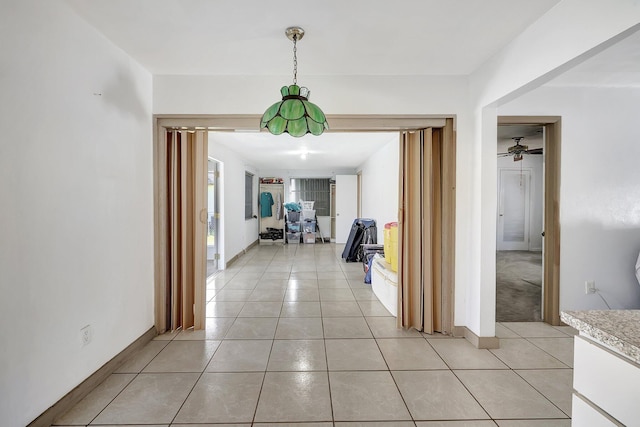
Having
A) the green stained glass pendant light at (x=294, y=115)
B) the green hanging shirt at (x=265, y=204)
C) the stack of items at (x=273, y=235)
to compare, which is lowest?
the stack of items at (x=273, y=235)

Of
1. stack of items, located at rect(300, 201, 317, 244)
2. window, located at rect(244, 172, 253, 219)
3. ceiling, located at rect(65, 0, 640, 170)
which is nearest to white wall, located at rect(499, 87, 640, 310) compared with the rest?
ceiling, located at rect(65, 0, 640, 170)

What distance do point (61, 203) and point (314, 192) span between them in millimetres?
7973

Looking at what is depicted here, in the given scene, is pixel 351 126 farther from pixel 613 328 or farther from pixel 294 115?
pixel 613 328

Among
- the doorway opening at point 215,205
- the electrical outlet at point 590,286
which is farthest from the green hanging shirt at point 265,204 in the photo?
the electrical outlet at point 590,286

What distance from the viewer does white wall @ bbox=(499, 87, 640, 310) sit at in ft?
9.79

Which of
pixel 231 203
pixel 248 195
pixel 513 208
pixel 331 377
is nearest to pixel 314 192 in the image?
pixel 248 195

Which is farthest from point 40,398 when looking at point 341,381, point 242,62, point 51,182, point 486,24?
point 486,24

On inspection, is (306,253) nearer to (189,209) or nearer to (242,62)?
(189,209)

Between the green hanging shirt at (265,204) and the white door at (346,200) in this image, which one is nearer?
the white door at (346,200)

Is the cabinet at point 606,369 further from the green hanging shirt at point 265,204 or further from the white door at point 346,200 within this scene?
the green hanging shirt at point 265,204

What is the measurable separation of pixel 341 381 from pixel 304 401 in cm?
33

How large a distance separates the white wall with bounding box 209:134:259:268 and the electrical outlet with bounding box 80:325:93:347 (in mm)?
3307

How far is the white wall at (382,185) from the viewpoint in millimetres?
4758

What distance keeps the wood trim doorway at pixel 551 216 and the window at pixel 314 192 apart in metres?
6.76
